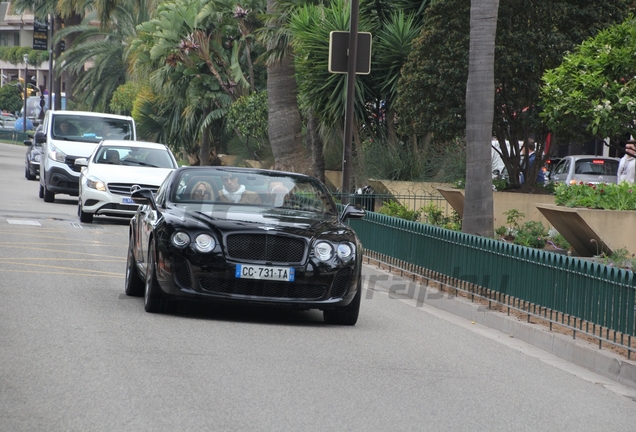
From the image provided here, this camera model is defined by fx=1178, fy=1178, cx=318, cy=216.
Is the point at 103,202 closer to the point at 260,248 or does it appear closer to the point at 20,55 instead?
the point at 260,248

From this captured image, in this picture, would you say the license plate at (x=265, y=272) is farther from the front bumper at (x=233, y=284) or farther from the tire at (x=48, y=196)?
the tire at (x=48, y=196)

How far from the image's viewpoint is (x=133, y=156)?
74.8 feet

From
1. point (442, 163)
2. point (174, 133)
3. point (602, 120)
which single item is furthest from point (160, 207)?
point (174, 133)

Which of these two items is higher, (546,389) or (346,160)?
(346,160)

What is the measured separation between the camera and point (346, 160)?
2072cm

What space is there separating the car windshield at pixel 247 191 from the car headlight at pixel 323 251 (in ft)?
3.66

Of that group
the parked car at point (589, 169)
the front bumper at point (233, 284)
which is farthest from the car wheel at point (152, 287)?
the parked car at point (589, 169)

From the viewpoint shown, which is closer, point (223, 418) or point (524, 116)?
point (223, 418)

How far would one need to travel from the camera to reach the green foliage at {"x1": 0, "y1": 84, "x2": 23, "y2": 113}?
117312 mm

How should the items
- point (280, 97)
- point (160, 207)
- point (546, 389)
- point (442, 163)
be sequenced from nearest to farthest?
point (546, 389) < point (160, 207) < point (442, 163) < point (280, 97)

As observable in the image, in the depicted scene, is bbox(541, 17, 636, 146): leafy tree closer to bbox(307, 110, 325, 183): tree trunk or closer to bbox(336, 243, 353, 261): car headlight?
bbox(336, 243, 353, 261): car headlight

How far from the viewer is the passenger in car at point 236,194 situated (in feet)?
38.3

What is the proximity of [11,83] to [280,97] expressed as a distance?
97306 mm

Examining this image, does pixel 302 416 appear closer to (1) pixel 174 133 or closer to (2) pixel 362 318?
(2) pixel 362 318
